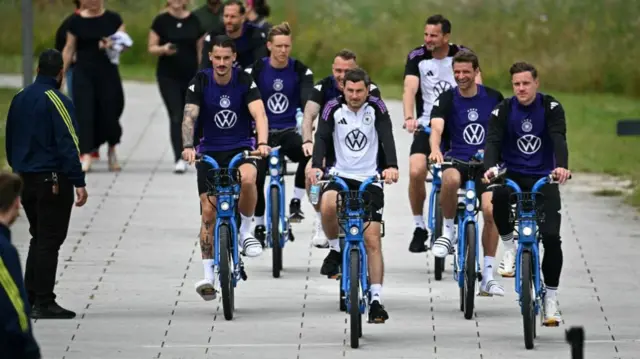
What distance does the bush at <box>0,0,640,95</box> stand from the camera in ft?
96.1

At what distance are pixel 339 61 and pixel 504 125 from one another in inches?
92.4

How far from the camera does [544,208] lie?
40.8 ft

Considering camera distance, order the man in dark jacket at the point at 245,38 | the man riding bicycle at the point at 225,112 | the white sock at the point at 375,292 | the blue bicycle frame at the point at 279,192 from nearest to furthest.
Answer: the white sock at the point at 375,292 → the man riding bicycle at the point at 225,112 → the blue bicycle frame at the point at 279,192 → the man in dark jacket at the point at 245,38

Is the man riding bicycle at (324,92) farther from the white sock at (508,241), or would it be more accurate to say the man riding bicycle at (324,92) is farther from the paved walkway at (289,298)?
the white sock at (508,241)

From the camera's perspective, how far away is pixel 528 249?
12.2 m

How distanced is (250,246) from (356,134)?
1.60 metres

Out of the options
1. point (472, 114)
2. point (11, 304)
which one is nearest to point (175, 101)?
point (472, 114)

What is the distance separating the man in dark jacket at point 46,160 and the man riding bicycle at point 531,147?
9.38ft

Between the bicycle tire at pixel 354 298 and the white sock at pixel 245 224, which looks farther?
the white sock at pixel 245 224

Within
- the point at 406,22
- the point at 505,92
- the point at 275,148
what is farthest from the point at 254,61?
the point at 406,22

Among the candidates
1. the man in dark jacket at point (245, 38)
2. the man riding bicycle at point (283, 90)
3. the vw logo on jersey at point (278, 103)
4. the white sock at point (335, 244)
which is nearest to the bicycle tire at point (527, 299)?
the white sock at point (335, 244)

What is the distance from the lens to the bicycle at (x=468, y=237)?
43.3ft

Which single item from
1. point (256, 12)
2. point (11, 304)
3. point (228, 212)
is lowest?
point (228, 212)

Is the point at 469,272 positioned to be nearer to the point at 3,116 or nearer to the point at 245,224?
the point at 245,224
